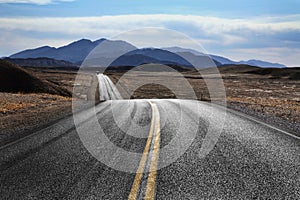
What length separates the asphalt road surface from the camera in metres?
4.96

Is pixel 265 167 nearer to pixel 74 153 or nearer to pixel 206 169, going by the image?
pixel 206 169

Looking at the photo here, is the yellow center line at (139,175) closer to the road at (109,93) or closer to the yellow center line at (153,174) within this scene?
the yellow center line at (153,174)

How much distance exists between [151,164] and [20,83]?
34.1 metres

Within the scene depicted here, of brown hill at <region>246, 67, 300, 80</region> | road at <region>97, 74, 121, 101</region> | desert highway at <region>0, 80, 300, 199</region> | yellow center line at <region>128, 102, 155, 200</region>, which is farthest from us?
brown hill at <region>246, 67, 300, 80</region>

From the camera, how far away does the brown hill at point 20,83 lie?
35344mm

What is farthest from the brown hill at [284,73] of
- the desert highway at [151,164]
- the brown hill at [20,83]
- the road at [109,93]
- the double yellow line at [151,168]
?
the double yellow line at [151,168]

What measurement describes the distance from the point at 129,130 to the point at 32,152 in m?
3.28

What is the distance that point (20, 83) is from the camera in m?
36.8

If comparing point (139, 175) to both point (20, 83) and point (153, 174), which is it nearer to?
point (153, 174)

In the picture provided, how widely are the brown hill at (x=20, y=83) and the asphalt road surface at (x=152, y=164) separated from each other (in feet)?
88.8

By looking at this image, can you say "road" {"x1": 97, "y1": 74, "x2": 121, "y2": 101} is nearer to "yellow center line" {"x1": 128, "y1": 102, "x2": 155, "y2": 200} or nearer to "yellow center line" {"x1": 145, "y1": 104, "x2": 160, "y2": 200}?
"yellow center line" {"x1": 145, "y1": 104, "x2": 160, "y2": 200}

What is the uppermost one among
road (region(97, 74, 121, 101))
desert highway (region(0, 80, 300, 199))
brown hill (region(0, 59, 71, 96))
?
desert highway (region(0, 80, 300, 199))

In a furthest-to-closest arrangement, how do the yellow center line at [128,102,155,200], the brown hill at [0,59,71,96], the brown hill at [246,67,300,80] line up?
the brown hill at [246,67,300,80], the brown hill at [0,59,71,96], the yellow center line at [128,102,155,200]

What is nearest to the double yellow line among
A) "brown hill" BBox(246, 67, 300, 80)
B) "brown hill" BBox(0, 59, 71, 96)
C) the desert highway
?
the desert highway
